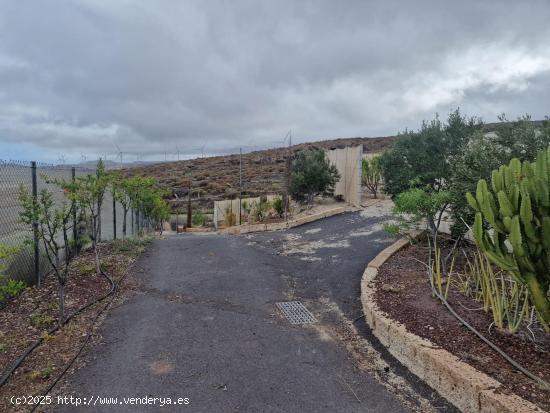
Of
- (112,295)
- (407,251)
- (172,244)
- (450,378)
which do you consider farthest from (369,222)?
(450,378)

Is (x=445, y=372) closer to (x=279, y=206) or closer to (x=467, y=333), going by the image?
(x=467, y=333)

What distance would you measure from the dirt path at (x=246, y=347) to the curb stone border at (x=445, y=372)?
0.13 meters

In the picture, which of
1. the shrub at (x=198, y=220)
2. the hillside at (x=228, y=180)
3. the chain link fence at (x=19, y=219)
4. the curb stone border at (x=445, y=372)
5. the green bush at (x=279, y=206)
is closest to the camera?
the curb stone border at (x=445, y=372)

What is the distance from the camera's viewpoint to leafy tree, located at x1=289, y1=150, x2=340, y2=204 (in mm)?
17766

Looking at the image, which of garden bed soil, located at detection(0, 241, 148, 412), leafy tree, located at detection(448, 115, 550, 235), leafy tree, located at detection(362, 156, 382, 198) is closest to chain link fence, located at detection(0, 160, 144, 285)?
garden bed soil, located at detection(0, 241, 148, 412)

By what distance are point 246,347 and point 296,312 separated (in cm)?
148

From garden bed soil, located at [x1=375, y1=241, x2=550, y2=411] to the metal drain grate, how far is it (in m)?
0.97

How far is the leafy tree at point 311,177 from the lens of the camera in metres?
17.8

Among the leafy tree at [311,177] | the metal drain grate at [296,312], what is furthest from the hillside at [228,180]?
the metal drain grate at [296,312]

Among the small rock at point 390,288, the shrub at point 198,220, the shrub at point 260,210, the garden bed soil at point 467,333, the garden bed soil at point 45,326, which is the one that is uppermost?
the shrub at point 260,210

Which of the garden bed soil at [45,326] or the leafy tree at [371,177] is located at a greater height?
the leafy tree at [371,177]

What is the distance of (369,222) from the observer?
12.4 m

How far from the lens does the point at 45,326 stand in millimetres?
5242

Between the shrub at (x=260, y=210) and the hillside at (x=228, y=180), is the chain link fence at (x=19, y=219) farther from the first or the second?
the hillside at (x=228, y=180)
